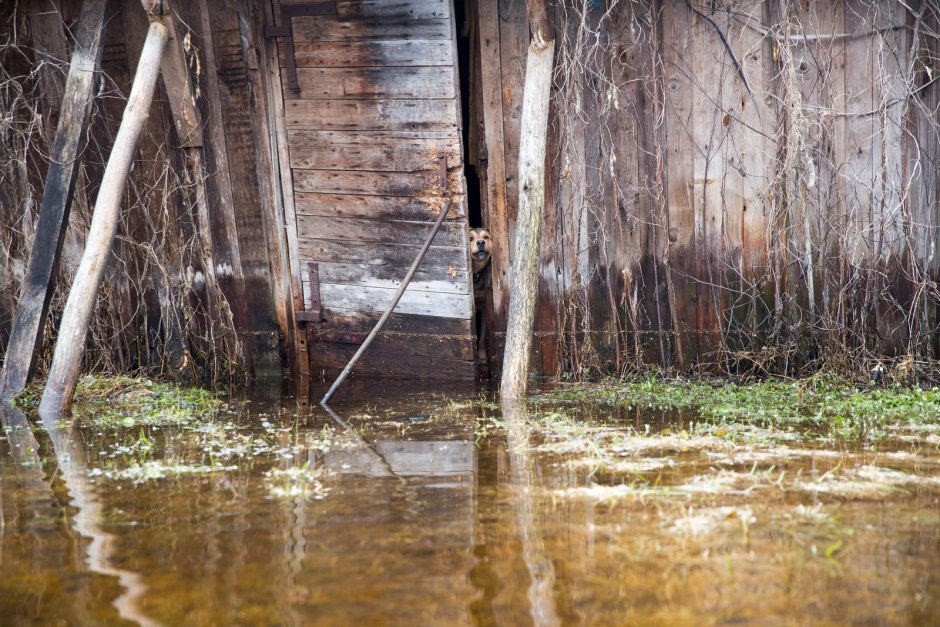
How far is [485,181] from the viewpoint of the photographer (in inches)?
226

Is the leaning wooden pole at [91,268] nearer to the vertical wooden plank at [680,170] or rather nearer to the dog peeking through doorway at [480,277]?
the dog peeking through doorway at [480,277]

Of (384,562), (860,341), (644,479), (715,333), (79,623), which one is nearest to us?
(79,623)

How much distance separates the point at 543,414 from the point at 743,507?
1.83 m

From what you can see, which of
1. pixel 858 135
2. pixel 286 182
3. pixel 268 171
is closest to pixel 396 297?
pixel 286 182

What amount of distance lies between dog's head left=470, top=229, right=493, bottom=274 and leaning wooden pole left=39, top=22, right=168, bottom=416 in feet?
7.14

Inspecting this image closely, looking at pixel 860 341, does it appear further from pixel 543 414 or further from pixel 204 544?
pixel 204 544

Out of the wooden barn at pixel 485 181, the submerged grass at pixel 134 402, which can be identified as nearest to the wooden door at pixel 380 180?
the wooden barn at pixel 485 181

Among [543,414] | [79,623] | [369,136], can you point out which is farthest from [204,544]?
[369,136]

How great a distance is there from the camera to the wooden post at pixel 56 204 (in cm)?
493

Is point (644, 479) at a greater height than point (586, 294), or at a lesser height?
lesser

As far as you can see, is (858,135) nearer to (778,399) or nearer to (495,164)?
(778,399)

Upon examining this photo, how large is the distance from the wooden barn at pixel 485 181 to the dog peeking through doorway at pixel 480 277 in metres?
0.05

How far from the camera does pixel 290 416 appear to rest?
4.55 m

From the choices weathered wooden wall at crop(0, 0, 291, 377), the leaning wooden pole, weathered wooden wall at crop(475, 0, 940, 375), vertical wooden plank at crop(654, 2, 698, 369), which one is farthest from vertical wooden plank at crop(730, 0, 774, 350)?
the leaning wooden pole
